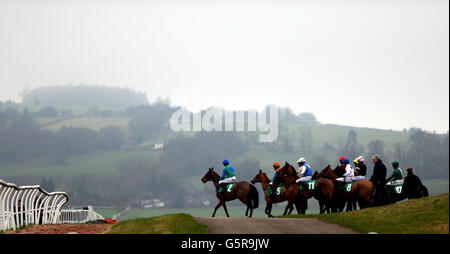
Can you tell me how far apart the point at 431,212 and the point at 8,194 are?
39.6 ft

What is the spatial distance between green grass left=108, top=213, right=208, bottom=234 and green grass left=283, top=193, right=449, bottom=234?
470 cm

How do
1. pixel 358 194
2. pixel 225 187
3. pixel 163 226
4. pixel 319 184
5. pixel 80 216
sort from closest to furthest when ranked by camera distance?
pixel 163 226
pixel 358 194
pixel 319 184
pixel 225 187
pixel 80 216

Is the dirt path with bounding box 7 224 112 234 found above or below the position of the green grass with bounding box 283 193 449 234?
below

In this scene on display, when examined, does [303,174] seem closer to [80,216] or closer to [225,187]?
[225,187]

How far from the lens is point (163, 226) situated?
1809cm

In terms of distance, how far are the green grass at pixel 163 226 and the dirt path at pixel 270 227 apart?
50 cm

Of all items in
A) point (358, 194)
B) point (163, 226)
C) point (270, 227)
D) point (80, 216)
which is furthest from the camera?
point (80, 216)

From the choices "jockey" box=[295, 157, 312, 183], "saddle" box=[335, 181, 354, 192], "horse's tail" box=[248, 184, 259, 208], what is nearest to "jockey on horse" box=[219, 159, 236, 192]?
"horse's tail" box=[248, 184, 259, 208]

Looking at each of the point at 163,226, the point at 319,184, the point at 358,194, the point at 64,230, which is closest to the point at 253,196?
the point at 319,184

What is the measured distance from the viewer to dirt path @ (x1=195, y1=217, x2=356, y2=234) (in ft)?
57.6

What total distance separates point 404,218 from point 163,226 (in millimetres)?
7012

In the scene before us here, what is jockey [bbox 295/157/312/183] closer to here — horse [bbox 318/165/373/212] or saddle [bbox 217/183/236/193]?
horse [bbox 318/165/373/212]
